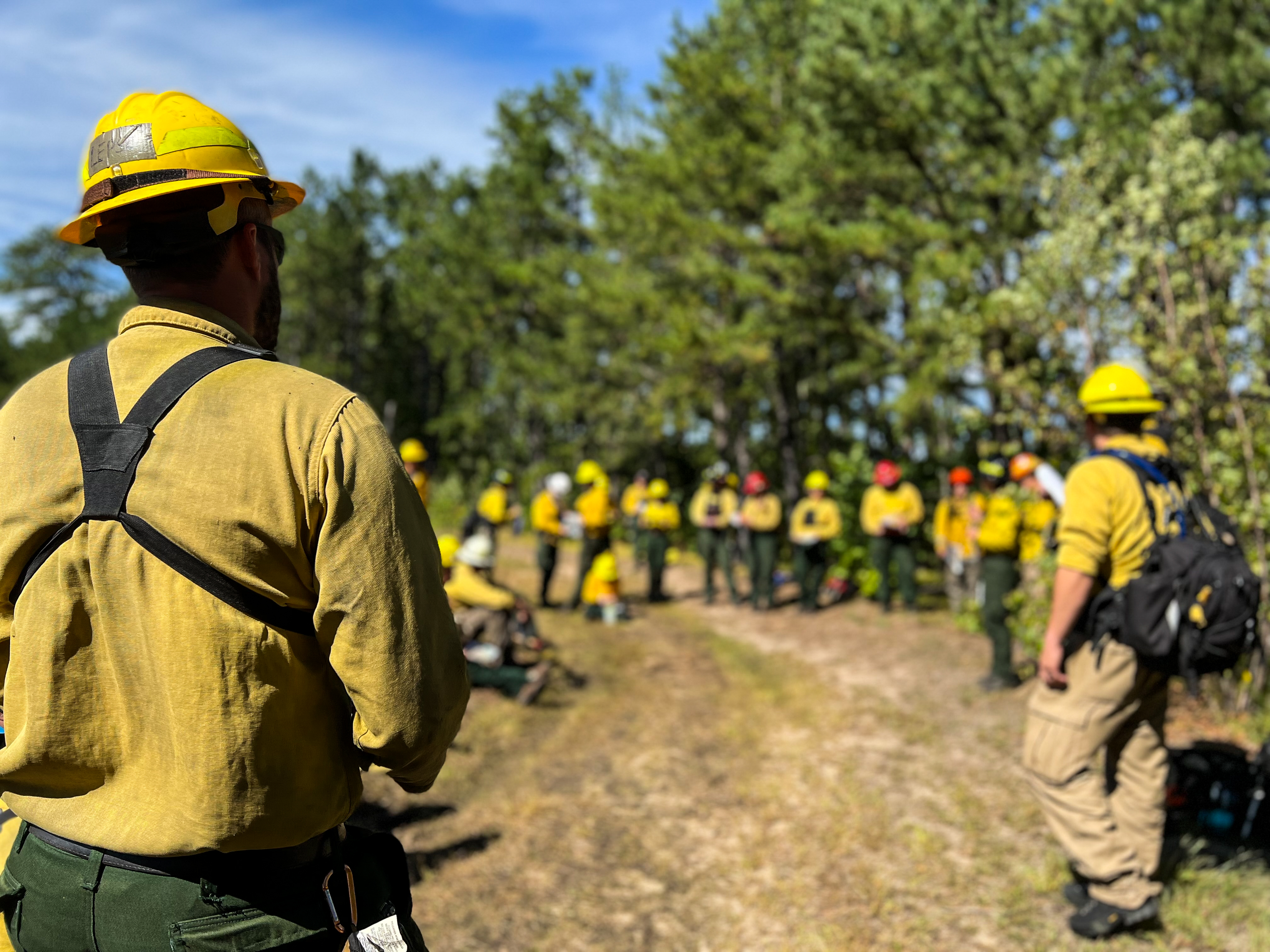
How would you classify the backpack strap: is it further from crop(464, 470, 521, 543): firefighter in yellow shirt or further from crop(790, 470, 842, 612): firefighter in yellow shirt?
crop(464, 470, 521, 543): firefighter in yellow shirt

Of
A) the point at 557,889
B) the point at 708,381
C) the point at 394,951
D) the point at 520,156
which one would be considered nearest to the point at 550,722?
the point at 557,889

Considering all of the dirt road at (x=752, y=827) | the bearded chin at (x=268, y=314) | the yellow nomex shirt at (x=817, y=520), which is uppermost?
the bearded chin at (x=268, y=314)

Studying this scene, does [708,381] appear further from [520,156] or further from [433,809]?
[520,156]

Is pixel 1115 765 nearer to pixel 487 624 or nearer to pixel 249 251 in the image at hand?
pixel 249 251

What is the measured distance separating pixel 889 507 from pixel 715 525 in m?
2.95

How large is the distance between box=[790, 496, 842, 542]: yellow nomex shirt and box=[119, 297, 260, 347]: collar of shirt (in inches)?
438

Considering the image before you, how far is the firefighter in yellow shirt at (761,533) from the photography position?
12812 mm

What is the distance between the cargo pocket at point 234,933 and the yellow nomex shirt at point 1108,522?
310 centimetres

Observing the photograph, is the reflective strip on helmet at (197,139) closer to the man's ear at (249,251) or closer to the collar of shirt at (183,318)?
the man's ear at (249,251)

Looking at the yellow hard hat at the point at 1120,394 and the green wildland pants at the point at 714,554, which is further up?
the yellow hard hat at the point at 1120,394

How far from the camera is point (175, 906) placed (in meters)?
1.43

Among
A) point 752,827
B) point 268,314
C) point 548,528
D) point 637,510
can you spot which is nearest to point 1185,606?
point 752,827

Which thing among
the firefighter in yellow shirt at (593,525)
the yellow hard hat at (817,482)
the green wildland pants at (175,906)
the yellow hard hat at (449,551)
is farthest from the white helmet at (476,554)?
the green wildland pants at (175,906)

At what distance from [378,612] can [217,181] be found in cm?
75
